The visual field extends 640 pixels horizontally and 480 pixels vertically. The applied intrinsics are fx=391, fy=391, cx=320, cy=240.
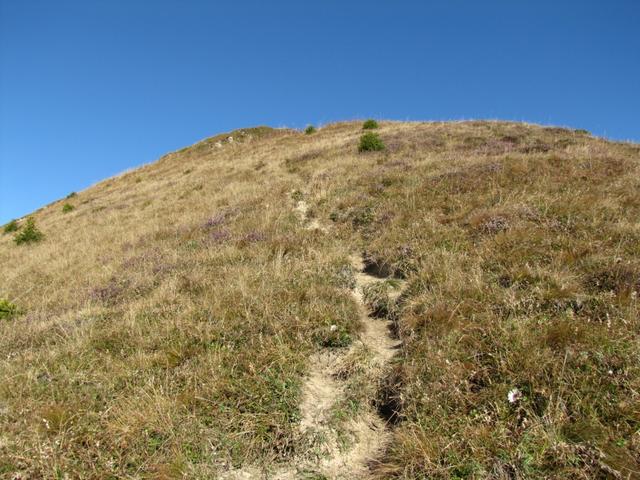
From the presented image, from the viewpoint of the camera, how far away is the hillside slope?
3.77 meters

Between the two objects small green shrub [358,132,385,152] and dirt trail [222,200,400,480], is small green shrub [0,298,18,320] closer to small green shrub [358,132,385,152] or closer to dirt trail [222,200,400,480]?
dirt trail [222,200,400,480]

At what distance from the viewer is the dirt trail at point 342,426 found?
3.93m

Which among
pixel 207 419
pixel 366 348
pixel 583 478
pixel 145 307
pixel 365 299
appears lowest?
pixel 583 478

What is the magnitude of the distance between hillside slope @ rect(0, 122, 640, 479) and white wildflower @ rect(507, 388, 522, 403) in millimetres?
57

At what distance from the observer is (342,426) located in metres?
4.40

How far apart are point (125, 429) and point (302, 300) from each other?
10.6ft

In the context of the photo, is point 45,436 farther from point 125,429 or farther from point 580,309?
point 580,309

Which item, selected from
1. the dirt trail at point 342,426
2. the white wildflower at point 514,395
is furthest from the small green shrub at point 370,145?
the white wildflower at point 514,395

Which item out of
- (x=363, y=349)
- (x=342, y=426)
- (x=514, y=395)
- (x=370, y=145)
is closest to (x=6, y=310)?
(x=363, y=349)

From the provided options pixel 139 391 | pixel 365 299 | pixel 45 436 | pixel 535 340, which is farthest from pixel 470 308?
pixel 45 436

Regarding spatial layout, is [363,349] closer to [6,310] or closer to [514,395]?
[514,395]

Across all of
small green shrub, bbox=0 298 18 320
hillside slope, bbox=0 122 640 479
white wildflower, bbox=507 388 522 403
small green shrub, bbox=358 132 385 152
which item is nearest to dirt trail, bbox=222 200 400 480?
hillside slope, bbox=0 122 640 479

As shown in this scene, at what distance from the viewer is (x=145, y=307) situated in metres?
7.24

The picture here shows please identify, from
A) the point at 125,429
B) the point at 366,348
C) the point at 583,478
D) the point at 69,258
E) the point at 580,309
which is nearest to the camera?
the point at 583,478
